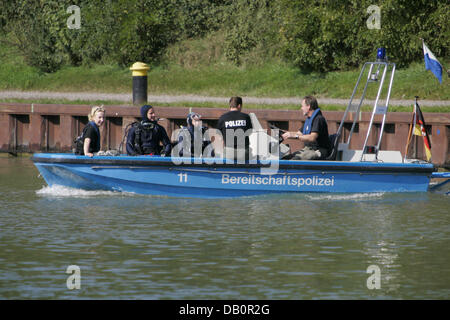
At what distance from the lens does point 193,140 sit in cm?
1338

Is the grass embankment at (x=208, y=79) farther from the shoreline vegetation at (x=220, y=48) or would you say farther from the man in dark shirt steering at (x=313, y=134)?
the man in dark shirt steering at (x=313, y=134)

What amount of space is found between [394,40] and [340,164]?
11385 mm

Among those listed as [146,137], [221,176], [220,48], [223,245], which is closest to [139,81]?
[146,137]

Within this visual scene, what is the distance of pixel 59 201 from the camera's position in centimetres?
1299

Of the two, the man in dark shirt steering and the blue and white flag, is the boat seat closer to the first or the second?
the man in dark shirt steering

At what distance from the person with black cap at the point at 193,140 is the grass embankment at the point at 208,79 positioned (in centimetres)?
777

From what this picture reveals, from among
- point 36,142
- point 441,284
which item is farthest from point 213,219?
point 36,142

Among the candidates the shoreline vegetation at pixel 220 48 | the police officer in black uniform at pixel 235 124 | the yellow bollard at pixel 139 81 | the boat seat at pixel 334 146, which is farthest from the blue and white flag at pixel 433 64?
the shoreline vegetation at pixel 220 48

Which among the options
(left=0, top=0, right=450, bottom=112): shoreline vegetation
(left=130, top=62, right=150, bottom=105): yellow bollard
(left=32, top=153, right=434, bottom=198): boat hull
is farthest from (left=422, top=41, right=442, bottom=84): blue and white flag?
(left=0, top=0, right=450, bottom=112): shoreline vegetation

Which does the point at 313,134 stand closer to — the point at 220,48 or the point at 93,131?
the point at 93,131

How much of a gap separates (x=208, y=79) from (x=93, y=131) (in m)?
13.7

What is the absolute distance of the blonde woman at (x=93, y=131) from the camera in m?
12.9

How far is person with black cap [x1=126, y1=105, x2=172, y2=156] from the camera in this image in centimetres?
1334
